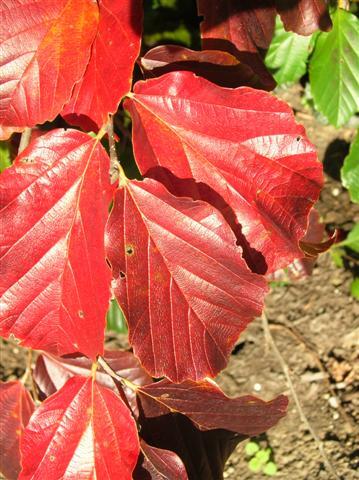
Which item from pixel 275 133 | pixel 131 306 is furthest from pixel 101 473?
pixel 275 133

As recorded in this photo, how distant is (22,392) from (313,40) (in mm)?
1085

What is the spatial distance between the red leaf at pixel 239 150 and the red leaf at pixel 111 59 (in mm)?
43

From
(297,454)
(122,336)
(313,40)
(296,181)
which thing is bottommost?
(297,454)

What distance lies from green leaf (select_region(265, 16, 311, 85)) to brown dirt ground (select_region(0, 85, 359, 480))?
528 millimetres

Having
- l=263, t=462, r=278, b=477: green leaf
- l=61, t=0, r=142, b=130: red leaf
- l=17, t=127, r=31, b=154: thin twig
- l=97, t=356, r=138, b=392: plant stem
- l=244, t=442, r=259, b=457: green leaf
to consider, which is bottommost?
l=263, t=462, r=278, b=477: green leaf

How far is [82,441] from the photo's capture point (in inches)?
38.9

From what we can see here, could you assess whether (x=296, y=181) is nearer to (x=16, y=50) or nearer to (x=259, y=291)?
(x=259, y=291)

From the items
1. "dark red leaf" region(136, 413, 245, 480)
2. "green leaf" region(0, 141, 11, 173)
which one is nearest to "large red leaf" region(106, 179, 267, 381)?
"dark red leaf" region(136, 413, 245, 480)

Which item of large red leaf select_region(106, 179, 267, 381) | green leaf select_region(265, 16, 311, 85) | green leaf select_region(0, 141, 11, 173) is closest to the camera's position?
large red leaf select_region(106, 179, 267, 381)

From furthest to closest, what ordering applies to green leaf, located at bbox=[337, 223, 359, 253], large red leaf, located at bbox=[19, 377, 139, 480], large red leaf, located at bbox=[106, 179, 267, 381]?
green leaf, located at bbox=[337, 223, 359, 253] → large red leaf, located at bbox=[19, 377, 139, 480] → large red leaf, located at bbox=[106, 179, 267, 381]

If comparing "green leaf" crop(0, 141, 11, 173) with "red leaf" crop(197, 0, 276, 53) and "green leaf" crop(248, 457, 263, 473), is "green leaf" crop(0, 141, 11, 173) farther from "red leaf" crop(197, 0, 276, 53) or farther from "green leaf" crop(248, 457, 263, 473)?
"green leaf" crop(248, 457, 263, 473)

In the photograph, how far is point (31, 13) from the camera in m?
0.87

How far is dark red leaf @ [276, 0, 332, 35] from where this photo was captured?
1.02 metres

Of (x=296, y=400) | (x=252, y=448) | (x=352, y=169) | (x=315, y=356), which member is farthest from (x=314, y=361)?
(x=352, y=169)
